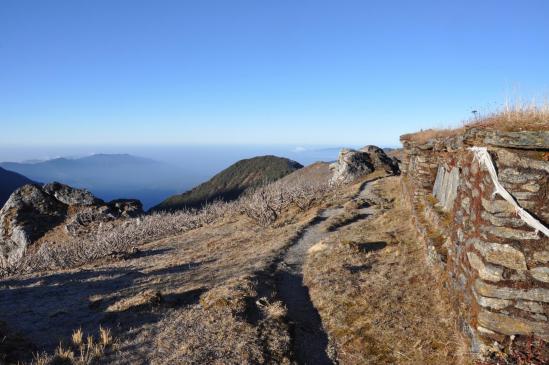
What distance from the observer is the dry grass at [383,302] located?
7.54 meters

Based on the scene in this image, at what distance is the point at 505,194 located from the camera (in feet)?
20.5

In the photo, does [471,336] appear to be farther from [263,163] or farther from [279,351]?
[263,163]

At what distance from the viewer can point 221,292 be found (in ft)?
33.4

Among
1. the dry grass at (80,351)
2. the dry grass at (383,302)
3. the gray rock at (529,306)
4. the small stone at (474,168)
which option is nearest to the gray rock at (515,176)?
the small stone at (474,168)

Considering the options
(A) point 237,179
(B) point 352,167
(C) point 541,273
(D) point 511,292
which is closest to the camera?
(C) point 541,273

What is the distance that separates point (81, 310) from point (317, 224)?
455 inches

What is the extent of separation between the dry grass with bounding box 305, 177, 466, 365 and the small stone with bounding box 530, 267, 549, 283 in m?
1.88

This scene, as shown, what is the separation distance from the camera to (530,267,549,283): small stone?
5.98 m

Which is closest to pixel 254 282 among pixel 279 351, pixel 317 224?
pixel 279 351

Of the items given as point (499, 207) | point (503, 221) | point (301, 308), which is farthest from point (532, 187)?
point (301, 308)

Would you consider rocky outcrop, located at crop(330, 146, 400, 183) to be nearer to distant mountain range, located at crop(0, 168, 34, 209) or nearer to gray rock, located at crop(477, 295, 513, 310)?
gray rock, located at crop(477, 295, 513, 310)

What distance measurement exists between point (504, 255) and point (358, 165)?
30.8m

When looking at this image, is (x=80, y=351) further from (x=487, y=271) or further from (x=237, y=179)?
(x=237, y=179)

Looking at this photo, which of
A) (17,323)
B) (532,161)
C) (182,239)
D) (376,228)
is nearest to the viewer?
(532,161)
